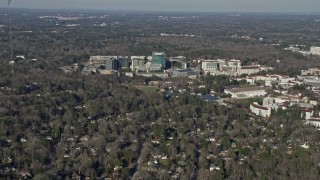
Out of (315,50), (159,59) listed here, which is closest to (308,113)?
(159,59)

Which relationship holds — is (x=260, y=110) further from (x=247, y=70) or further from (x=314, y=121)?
(x=247, y=70)

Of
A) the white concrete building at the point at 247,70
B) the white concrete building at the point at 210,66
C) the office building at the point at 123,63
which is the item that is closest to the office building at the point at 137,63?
the office building at the point at 123,63

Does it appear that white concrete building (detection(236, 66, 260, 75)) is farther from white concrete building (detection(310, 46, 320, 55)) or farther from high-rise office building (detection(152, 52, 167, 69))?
white concrete building (detection(310, 46, 320, 55))

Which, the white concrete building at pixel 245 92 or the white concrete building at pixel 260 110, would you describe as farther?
the white concrete building at pixel 245 92

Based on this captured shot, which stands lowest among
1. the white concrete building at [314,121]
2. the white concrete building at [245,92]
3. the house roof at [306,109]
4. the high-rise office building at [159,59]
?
the white concrete building at [245,92]

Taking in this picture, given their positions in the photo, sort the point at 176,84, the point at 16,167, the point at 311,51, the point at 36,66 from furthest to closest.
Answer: the point at 311,51 < the point at 36,66 < the point at 176,84 < the point at 16,167

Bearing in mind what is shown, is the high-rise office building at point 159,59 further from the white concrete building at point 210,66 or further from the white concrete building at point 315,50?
the white concrete building at point 315,50

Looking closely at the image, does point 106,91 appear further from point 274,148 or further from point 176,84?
point 274,148

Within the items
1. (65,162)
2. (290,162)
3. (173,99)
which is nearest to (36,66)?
(173,99)
